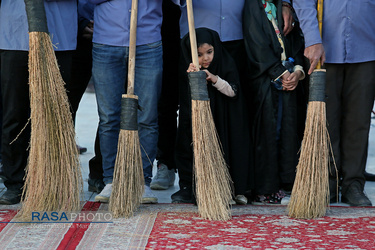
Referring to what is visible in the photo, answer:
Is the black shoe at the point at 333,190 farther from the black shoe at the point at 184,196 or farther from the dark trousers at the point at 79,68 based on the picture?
the dark trousers at the point at 79,68

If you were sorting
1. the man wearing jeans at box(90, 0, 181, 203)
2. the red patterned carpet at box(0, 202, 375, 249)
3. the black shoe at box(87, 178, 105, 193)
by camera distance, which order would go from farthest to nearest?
1. the black shoe at box(87, 178, 105, 193)
2. the man wearing jeans at box(90, 0, 181, 203)
3. the red patterned carpet at box(0, 202, 375, 249)

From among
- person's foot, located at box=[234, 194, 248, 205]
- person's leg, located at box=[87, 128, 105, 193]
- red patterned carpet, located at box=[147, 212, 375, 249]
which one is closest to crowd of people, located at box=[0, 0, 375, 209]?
person's foot, located at box=[234, 194, 248, 205]

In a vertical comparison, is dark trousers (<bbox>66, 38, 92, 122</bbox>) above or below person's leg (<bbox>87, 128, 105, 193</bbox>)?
above

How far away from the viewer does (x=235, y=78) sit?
3916 mm

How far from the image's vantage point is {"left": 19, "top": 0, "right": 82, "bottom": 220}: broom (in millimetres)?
3510

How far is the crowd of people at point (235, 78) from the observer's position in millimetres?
3820

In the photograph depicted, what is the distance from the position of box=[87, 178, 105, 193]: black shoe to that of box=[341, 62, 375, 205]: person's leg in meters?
1.63

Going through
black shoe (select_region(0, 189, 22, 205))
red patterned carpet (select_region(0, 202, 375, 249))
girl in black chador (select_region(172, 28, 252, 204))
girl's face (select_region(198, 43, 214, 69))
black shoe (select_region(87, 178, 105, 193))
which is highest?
girl's face (select_region(198, 43, 214, 69))

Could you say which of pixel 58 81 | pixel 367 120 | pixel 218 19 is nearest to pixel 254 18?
pixel 218 19

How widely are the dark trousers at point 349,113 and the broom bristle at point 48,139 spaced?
5.53 ft

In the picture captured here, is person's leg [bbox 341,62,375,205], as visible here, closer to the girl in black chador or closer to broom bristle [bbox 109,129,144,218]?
the girl in black chador

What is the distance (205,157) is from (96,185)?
3.48 feet

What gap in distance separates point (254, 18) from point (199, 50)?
0.45 m

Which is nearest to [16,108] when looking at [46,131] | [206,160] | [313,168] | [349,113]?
[46,131]
